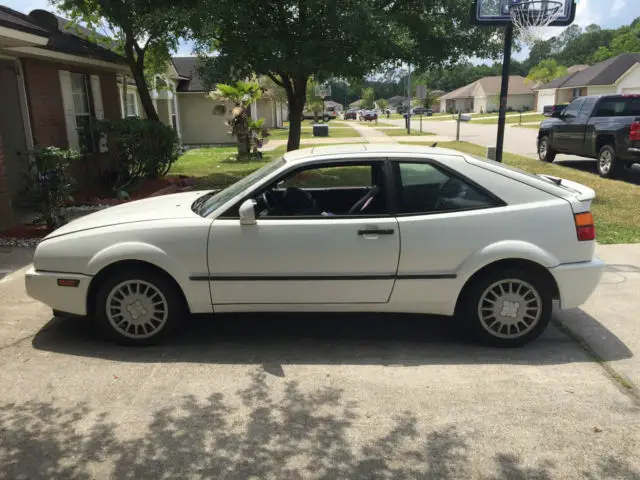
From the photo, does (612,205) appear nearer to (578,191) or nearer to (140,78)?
(578,191)

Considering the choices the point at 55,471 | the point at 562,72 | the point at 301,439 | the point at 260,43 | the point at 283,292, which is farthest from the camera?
the point at 562,72

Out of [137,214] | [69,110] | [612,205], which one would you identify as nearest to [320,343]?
[137,214]

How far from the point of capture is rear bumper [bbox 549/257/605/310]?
4133 millimetres

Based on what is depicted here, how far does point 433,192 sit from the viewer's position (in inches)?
173

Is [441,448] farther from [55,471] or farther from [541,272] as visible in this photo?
[55,471]

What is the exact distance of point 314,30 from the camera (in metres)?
11.1

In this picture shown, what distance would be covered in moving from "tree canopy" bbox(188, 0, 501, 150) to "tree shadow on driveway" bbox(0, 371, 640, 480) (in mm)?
8156

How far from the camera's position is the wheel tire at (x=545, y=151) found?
16078 millimetres

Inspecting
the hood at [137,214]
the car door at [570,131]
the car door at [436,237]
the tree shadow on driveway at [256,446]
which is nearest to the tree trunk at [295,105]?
the car door at [570,131]

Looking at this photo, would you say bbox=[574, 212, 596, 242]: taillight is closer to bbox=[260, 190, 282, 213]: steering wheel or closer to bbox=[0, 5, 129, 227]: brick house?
bbox=[260, 190, 282, 213]: steering wheel

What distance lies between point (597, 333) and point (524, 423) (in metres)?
1.73

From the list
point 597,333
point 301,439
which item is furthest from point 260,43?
point 301,439

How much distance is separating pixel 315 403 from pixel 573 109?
1387cm

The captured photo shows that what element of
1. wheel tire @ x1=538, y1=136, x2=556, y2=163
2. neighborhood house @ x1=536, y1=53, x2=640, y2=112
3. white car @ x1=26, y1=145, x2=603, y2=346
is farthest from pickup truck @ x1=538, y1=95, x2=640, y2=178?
neighborhood house @ x1=536, y1=53, x2=640, y2=112
